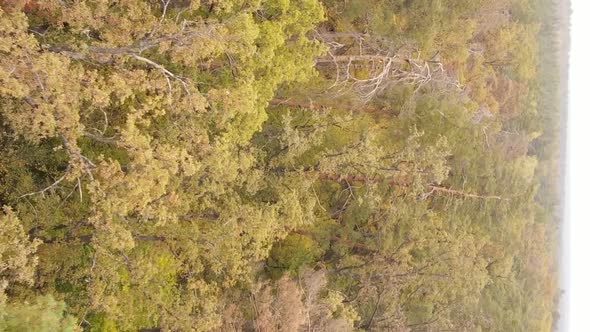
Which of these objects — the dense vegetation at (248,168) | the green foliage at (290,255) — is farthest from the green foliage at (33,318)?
the green foliage at (290,255)

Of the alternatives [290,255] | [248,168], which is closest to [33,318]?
[248,168]

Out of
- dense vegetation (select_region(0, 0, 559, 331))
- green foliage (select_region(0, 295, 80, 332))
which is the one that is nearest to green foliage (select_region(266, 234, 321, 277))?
dense vegetation (select_region(0, 0, 559, 331))

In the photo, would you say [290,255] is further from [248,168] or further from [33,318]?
[33,318]

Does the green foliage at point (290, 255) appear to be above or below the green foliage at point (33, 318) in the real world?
below

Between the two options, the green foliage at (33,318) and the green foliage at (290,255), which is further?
the green foliage at (290,255)

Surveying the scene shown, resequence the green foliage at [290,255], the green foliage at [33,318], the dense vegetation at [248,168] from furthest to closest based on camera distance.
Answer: the green foliage at [290,255]
the dense vegetation at [248,168]
the green foliage at [33,318]

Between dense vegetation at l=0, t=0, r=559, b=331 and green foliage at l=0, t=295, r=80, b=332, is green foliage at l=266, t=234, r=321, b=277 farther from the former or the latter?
green foliage at l=0, t=295, r=80, b=332

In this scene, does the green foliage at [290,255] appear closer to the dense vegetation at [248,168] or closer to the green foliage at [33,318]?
the dense vegetation at [248,168]

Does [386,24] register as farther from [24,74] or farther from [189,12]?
[24,74]

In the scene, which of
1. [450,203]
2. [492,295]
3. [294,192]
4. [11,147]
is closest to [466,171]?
[450,203]

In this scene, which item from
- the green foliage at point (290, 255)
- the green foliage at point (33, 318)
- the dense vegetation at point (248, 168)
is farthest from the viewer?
the green foliage at point (290, 255)
